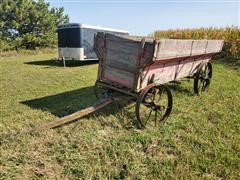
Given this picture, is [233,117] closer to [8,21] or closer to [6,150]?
[6,150]

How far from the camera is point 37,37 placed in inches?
1056

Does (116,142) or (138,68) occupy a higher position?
(138,68)

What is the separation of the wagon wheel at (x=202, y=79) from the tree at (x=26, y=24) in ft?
69.8

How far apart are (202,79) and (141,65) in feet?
11.1

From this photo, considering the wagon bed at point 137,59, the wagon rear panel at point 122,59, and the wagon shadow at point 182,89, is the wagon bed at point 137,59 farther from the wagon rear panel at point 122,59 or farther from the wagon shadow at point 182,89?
the wagon shadow at point 182,89

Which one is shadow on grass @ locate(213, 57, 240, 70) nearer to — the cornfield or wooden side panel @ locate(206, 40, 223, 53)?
the cornfield

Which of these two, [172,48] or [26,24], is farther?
[26,24]

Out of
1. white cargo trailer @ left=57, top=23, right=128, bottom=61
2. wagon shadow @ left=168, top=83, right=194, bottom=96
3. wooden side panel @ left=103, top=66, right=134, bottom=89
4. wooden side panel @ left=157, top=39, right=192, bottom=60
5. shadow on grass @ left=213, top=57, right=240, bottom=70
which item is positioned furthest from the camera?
white cargo trailer @ left=57, top=23, right=128, bottom=61

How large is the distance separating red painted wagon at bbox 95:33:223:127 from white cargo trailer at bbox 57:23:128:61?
856 centimetres

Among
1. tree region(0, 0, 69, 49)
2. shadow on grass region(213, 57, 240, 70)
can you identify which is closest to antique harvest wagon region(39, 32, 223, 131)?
shadow on grass region(213, 57, 240, 70)

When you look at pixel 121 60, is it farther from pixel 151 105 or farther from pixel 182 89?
pixel 182 89

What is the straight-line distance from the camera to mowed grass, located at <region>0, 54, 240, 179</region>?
3383 millimetres

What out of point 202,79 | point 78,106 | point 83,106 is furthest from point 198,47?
point 78,106

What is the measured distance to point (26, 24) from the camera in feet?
90.3
